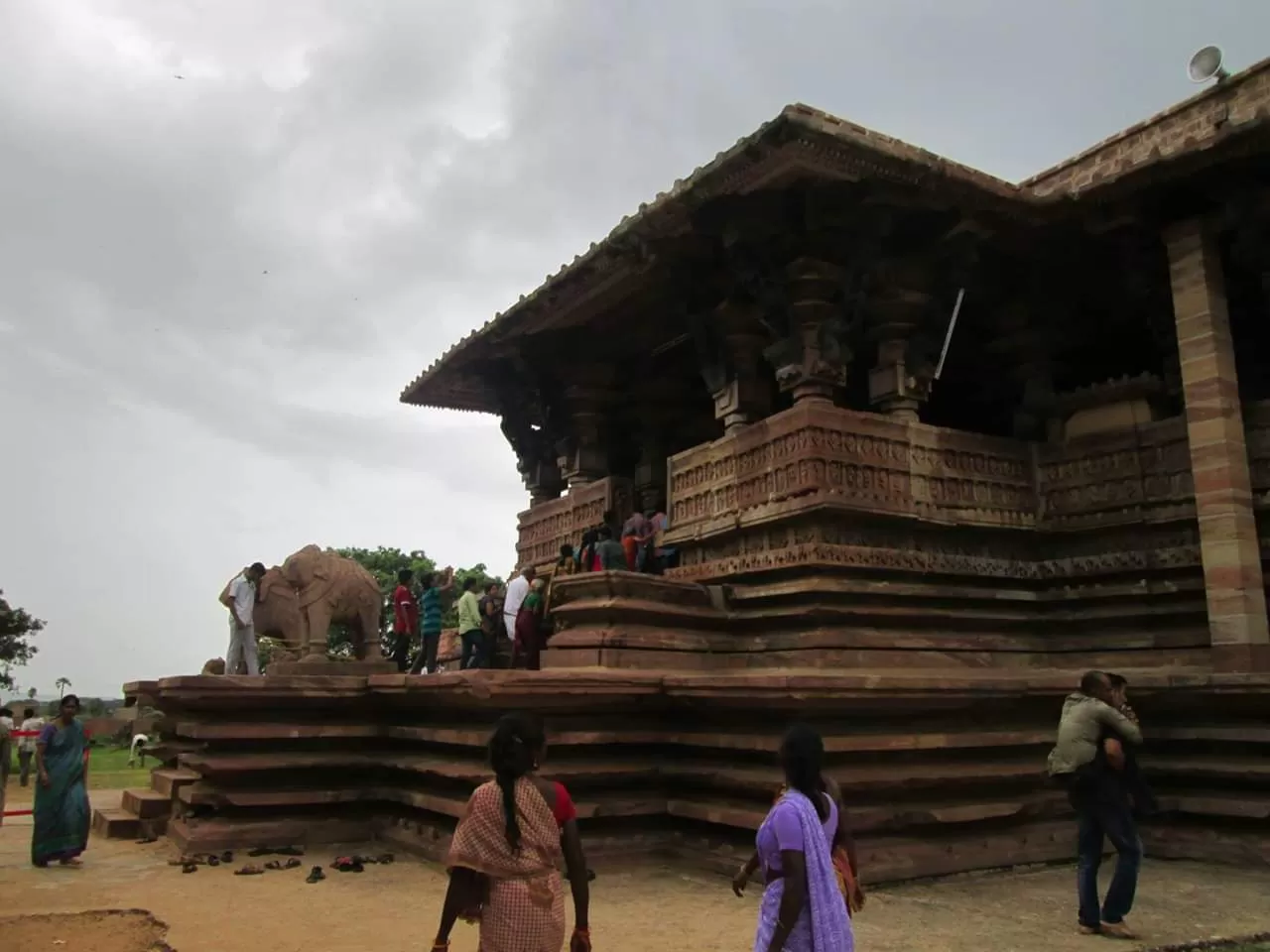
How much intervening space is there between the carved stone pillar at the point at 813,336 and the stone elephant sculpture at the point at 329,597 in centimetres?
537

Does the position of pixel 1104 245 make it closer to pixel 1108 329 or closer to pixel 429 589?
pixel 1108 329

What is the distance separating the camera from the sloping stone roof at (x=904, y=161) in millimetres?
7863

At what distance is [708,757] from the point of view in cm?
736

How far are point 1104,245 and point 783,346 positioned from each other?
11.1 feet

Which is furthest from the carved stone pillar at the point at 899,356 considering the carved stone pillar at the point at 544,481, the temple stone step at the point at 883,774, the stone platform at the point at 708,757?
the carved stone pillar at the point at 544,481

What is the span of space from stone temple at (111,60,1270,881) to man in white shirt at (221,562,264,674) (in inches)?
35.7

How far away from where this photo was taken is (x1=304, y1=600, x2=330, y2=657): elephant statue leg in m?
11.0

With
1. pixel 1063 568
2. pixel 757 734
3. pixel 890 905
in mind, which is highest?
pixel 1063 568

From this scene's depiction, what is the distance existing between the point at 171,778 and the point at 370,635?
3.04m

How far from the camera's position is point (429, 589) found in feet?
42.0

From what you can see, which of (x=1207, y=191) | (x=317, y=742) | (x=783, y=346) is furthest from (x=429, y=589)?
(x=1207, y=191)

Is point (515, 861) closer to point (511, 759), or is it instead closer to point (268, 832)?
point (511, 759)

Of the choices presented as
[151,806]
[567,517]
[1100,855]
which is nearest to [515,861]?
[1100,855]

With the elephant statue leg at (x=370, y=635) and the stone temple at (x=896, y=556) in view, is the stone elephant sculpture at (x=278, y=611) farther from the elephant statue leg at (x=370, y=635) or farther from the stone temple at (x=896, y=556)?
the stone temple at (x=896, y=556)
